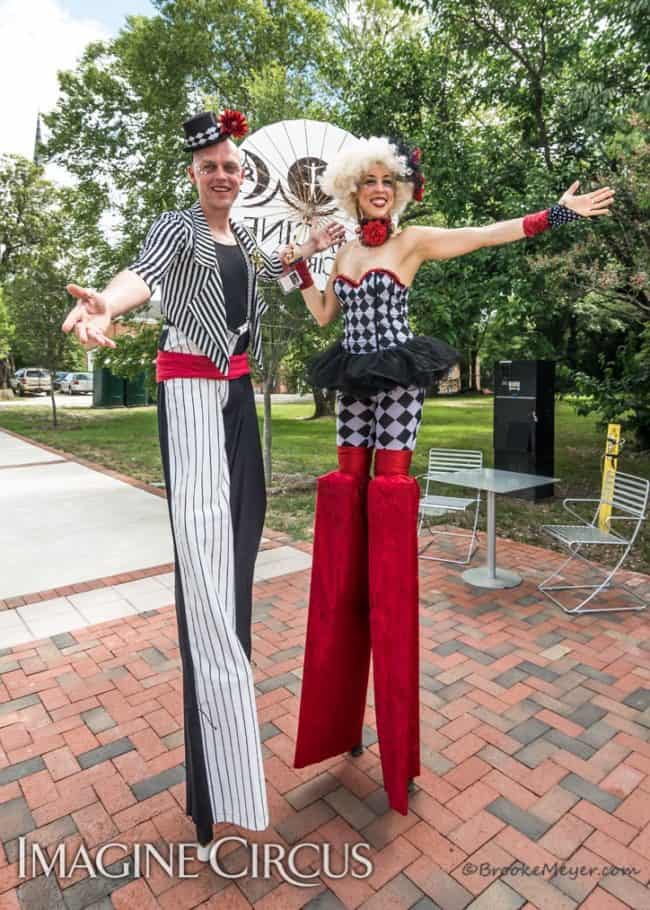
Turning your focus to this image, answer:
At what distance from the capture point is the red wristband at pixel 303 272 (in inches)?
94.4

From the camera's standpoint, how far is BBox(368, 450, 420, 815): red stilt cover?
214 cm

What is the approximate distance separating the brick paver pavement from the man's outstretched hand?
160 cm

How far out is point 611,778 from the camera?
8.12 feet

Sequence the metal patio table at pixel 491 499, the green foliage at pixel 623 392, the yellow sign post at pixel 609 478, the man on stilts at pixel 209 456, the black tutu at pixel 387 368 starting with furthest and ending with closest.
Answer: the green foliage at pixel 623 392
the yellow sign post at pixel 609 478
the metal patio table at pixel 491 499
the black tutu at pixel 387 368
the man on stilts at pixel 209 456

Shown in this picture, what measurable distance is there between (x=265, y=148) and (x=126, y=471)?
7.91 metres

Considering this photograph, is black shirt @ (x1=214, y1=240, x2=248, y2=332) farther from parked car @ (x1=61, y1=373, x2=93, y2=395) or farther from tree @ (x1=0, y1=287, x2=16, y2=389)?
parked car @ (x1=61, y1=373, x2=93, y2=395)

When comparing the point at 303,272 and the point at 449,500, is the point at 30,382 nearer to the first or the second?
the point at 449,500

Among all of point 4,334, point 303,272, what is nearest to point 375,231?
point 303,272

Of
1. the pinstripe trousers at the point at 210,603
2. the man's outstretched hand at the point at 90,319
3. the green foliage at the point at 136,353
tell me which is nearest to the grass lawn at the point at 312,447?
the green foliage at the point at 136,353

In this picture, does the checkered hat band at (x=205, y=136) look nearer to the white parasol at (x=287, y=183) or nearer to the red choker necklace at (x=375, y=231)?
the red choker necklace at (x=375, y=231)

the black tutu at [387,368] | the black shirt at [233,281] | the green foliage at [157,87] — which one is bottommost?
the black tutu at [387,368]

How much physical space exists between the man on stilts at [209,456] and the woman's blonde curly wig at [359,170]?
451mm

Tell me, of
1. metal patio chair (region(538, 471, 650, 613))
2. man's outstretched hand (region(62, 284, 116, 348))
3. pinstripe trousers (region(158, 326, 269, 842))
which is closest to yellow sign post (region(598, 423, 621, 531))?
metal patio chair (region(538, 471, 650, 613))

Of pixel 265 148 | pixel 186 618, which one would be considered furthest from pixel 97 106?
pixel 186 618
